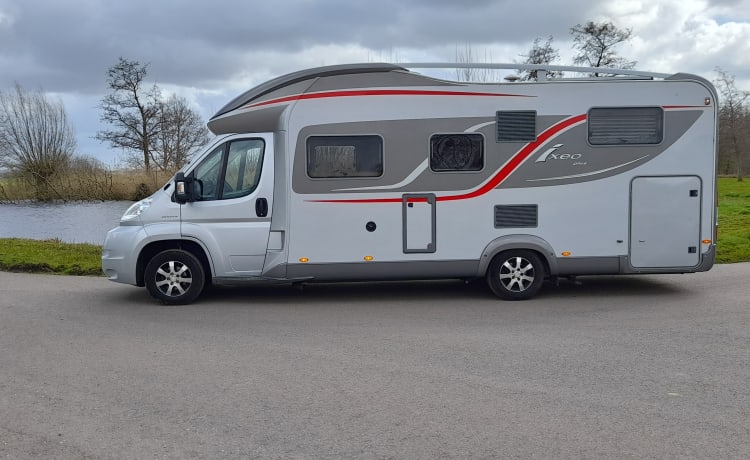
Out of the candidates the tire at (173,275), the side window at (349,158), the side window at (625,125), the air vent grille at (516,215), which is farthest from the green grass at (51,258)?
the side window at (625,125)

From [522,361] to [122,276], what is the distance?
17.6ft

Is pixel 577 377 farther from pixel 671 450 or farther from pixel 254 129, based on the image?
pixel 254 129

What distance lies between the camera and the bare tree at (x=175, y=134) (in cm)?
Result: 3822

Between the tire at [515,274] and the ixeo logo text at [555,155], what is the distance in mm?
1243

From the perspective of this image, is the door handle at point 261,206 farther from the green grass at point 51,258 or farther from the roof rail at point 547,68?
the green grass at point 51,258

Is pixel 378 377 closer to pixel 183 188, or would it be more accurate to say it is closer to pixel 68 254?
pixel 183 188

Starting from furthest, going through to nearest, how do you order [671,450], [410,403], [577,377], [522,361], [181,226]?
1. [181,226]
2. [522,361]
3. [577,377]
4. [410,403]
5. [671,450]

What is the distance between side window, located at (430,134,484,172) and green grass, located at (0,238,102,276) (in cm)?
657

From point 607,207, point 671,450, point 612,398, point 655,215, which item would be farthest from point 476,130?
point 671,450

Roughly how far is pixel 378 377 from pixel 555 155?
4.52 meters

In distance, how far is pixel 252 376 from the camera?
5.55 m

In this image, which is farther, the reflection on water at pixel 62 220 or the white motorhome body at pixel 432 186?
the reflection on water at pixel 62 220

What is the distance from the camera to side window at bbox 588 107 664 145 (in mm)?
8680

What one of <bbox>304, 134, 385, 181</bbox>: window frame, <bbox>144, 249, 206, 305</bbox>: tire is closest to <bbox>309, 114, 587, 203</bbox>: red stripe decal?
<bbox>304, 134, 385, 181</bbox>: window frame
